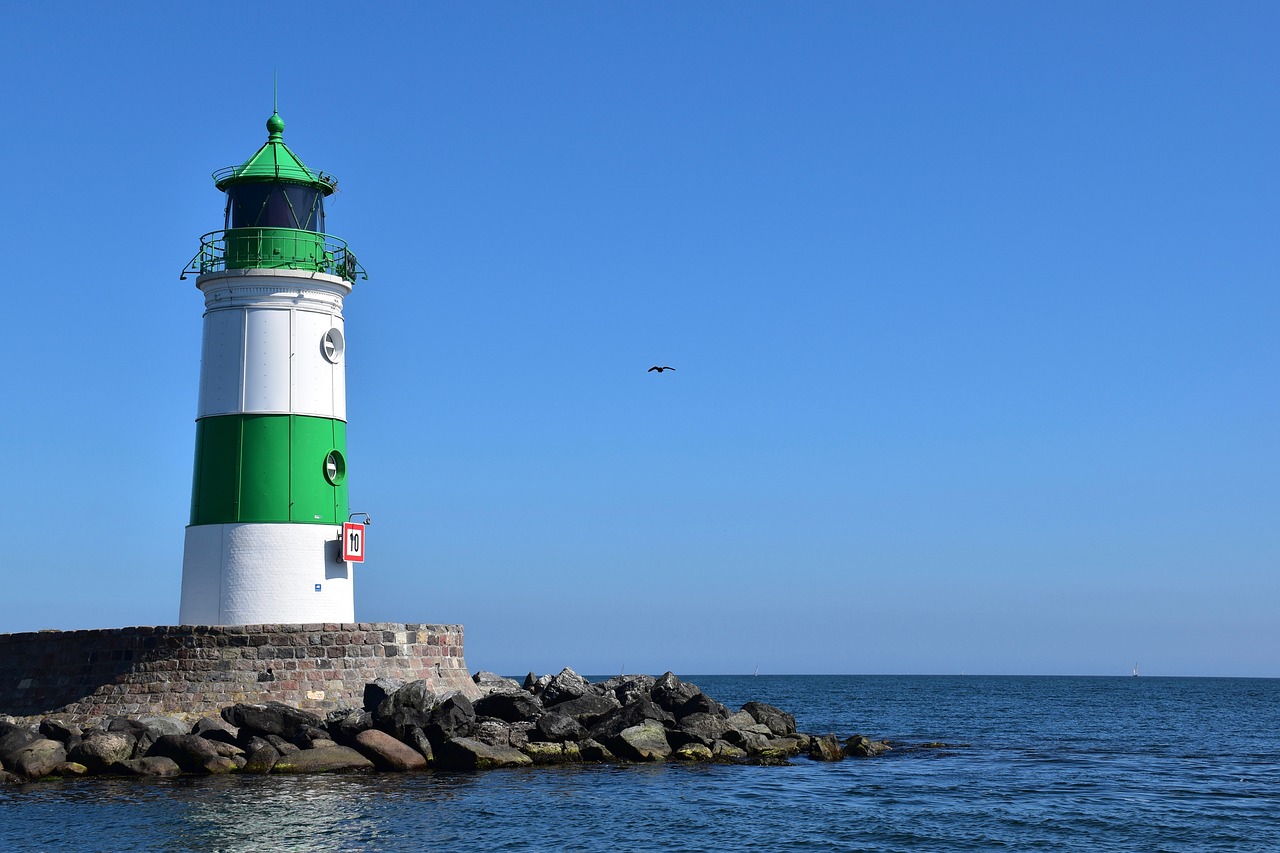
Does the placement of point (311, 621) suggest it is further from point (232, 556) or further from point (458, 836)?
point (458, 836)

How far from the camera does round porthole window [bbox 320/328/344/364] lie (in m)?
25.4

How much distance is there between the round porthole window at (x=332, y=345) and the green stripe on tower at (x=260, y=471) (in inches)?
49.0

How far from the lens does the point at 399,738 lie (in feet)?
73.8

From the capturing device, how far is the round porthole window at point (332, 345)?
2541cm

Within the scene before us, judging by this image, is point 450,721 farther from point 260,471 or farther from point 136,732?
point 260,471

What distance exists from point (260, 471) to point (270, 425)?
2.87 ft

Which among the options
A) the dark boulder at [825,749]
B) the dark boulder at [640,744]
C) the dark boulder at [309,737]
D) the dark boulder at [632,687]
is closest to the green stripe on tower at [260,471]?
the dark boulder at [309,737]

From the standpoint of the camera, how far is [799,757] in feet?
88.1

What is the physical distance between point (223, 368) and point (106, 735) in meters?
7.12

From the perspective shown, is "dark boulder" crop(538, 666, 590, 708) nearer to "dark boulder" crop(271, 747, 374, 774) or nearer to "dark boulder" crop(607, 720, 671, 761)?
"dark boulder" crop(607, 720, 671, 761)

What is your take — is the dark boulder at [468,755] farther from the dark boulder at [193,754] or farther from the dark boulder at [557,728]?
the dark boulder at [193,754]

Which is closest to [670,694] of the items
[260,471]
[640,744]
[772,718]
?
[772,718]

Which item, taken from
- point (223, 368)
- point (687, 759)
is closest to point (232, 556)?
point (223, 368)

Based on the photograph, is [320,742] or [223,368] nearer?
[320,742]
